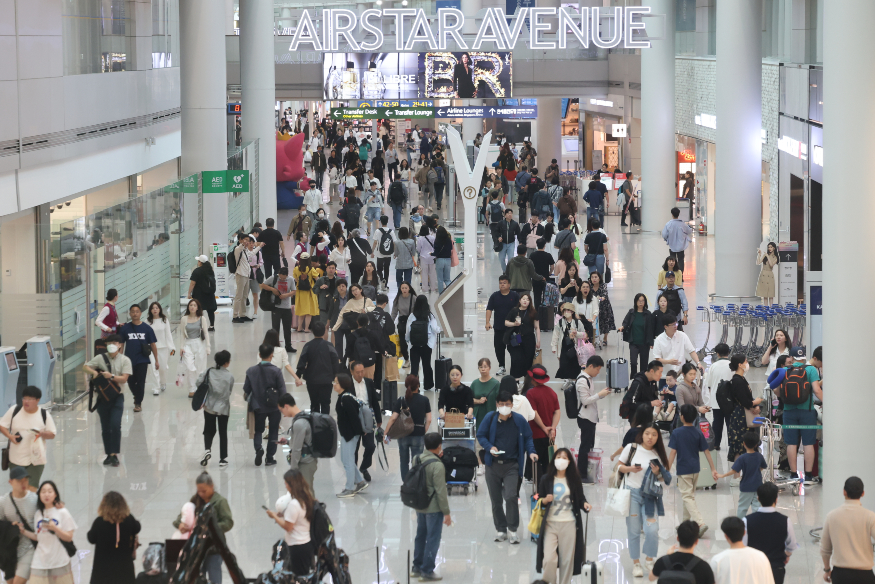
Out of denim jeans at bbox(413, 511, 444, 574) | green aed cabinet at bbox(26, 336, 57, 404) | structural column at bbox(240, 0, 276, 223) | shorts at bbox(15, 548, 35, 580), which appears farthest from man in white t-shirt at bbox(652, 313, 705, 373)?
structural column at bbox(240, 0, 276, 223)

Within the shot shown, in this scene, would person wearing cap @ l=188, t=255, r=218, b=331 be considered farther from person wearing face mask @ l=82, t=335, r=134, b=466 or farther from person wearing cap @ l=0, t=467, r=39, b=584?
person wearing cap @ l=0, t=467, r=39, b=584

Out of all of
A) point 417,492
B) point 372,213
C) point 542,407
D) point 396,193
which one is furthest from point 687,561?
point 396,193

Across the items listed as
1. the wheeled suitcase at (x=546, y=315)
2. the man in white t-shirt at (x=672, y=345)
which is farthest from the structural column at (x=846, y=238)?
the wheeled suitcase at (x=546, y=315)

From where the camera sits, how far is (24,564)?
832 cm

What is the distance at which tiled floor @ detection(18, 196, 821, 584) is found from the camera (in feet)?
32.1

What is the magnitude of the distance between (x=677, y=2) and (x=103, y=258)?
22.4 metres

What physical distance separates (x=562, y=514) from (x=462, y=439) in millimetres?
2711

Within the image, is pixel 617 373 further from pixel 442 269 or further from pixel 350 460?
pixel 442 269

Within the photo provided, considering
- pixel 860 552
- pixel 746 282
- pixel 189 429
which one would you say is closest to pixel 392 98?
pixel 746 282

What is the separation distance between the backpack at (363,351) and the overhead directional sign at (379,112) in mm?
19995

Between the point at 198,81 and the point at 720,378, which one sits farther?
the point at 198,81

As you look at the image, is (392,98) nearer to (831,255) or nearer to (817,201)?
(817,201)

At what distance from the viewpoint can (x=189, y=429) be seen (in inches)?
554

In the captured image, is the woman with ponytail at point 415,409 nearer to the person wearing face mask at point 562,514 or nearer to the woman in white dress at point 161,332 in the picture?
the person wearing face mask at point 562,514
